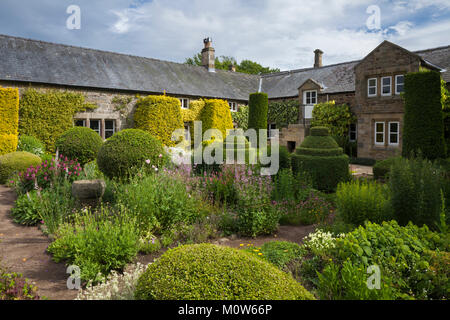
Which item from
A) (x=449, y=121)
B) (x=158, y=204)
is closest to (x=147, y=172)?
(x=158, y=204)

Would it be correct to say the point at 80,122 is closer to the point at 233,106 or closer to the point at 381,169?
the point at 233,106

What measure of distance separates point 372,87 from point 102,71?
52.7 feet

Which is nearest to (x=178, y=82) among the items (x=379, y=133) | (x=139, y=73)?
(x=139, y=73)

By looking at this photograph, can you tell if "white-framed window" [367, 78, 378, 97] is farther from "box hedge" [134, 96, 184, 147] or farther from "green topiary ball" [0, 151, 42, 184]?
"green topiary ball" [0, 151, 42, 184]

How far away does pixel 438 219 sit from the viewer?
211 inches

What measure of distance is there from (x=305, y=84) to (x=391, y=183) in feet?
54.6

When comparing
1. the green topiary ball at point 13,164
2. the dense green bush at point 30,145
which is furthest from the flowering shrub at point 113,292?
the dense green bush at point 30,145

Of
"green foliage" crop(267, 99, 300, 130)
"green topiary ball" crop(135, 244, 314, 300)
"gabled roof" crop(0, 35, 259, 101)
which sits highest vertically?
"gabled roof" crop(0, 35, 259, 101)

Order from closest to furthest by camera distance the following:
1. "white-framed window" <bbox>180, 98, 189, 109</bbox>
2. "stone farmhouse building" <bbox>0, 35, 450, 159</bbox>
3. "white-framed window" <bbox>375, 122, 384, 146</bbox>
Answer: "stone farmhouse building" <bbox>0, 35, 450, 159</bbox> → "white-framed window" <bbox>375, 122, 384, 146</bbox> → "white-framed window" <bbox>180, 98, 189, 109</bbox>

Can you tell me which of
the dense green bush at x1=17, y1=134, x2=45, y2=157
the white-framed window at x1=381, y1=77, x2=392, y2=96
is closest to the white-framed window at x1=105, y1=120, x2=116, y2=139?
the dense green bush at x1=17, y1=134, x2=45, y2=157

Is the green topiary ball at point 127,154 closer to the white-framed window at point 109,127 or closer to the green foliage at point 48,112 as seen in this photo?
the green foliage at point 48,112

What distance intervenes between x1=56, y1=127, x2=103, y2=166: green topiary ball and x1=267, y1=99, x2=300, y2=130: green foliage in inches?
576

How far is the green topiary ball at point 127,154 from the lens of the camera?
26.0ft

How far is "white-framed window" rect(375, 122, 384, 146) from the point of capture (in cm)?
1725
